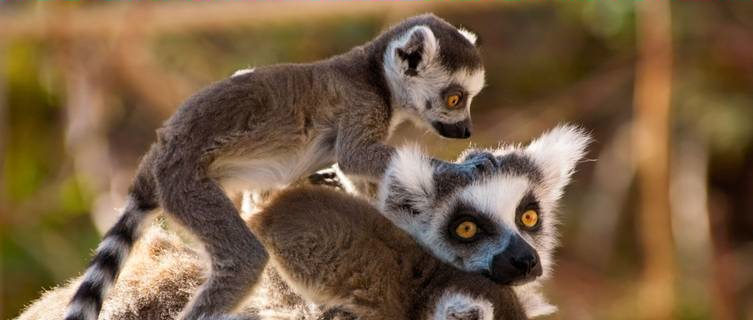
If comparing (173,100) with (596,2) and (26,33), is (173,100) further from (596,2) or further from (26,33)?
(596,2)

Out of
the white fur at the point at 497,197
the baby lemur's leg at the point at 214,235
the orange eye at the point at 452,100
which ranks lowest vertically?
the baby lemur's leg at the point at 214,235

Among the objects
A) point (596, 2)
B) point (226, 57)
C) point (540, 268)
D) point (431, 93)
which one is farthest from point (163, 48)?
point (540, 268)

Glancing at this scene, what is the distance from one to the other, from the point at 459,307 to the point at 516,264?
0.29 m

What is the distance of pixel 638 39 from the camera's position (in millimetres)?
9875

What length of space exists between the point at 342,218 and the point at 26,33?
677cm

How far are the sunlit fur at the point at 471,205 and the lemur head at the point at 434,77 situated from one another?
29 centimetres

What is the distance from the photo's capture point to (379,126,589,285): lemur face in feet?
12.3

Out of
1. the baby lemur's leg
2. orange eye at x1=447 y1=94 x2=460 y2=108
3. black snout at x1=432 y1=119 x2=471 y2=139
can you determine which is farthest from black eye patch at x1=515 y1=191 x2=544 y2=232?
the baby lemur's leg

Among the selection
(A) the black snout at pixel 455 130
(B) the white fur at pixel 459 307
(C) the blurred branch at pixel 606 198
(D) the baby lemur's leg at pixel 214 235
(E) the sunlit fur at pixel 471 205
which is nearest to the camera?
(B) the white fur at pixel 459 307

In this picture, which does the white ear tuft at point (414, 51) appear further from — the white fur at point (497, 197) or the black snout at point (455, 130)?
the white fur at point (497, 197)

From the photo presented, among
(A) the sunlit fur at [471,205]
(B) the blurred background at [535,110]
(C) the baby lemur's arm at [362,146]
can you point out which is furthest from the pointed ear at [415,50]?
(B) the blurred background at [535,110]

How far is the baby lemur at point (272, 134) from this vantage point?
3648 millimetres

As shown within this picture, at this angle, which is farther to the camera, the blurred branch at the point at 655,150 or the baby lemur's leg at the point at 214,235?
the blurred branch at the point at 655,150

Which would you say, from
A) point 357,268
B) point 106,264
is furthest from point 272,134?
point 106,264
